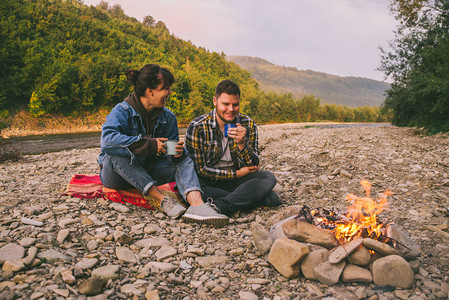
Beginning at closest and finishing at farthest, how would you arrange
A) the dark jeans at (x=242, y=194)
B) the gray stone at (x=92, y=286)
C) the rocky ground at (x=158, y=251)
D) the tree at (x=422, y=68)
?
the gray stone at (x=92, y=286) < the rocky ground at (x=158, y=251) < the dark jeans at (x=242, y=194) < the tree at (x=422, y=68)

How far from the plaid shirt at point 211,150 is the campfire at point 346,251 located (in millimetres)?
1321

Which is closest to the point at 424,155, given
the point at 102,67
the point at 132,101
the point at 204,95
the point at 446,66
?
the point at 132,101

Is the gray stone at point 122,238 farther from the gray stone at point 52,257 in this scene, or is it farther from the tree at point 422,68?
the tree at point 422,68

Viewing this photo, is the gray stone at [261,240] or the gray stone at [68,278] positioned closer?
the gray stone at [68,278]

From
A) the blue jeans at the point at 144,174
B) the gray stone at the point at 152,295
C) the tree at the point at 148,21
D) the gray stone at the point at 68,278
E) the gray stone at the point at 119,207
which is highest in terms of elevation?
the tree at the point at 148,21

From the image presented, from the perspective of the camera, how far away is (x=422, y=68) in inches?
515

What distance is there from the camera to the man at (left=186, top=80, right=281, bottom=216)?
11.1 feet

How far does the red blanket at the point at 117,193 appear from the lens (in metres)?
3.40

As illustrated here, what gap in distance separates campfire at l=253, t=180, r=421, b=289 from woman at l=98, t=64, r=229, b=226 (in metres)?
0.95

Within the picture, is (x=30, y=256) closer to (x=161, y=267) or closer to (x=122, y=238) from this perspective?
(x=122, y=238)

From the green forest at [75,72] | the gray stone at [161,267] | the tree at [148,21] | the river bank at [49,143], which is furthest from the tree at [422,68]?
the tree at [148,21]

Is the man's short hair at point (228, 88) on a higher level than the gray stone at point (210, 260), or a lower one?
higher

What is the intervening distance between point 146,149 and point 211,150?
39.5 inches

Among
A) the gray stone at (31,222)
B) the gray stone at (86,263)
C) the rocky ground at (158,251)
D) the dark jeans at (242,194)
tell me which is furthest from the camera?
the dark jeans at (242,194)
